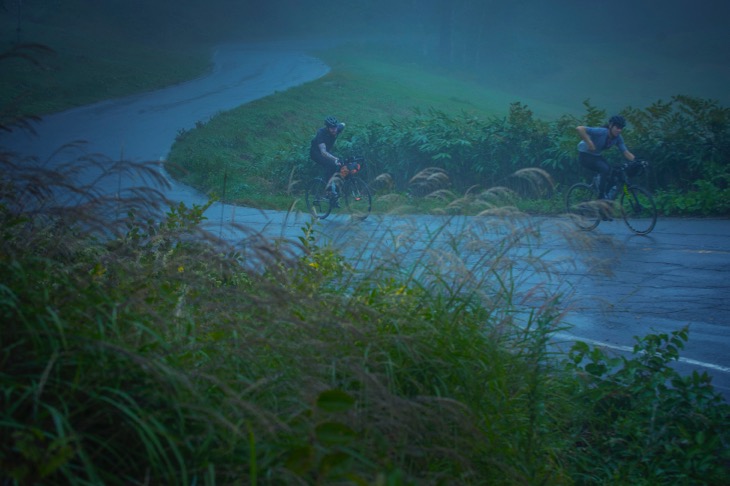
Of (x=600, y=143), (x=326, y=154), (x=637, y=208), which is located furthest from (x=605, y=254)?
(x=326, y=154)

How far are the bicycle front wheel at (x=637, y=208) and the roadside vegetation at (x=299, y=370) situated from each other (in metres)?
6.95

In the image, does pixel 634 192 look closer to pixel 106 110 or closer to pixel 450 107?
pixel 106 110

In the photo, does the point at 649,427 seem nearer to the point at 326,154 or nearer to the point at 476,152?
the point at 326,154

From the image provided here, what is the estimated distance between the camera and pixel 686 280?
7.62m

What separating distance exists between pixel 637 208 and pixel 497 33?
122ft

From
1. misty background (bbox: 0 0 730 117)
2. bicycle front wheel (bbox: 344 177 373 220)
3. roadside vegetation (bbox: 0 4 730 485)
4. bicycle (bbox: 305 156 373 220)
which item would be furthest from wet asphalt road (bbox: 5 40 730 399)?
misty background (bbox: 0 0 730 117)

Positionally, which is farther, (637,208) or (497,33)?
(497,33)

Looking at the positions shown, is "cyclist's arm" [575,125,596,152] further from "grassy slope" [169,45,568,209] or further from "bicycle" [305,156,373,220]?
"grassy slope" [169,45,568,209]

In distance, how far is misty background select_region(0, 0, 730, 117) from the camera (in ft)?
47.0

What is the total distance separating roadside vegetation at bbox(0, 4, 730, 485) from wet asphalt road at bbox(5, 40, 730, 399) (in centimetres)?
35

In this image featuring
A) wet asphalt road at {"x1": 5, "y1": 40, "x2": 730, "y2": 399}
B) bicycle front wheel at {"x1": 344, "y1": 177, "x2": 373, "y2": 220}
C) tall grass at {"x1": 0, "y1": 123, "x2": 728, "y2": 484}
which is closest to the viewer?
tall grass at {"x1": 0, "y1": 123, "x2": 728, "y2": 484}

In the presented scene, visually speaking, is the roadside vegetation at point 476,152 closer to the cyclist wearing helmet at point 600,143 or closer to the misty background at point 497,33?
the cyclist wearing helmet at point 600,143

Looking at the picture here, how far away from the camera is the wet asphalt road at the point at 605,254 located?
4535 mm

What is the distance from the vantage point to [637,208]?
10.9 meters
